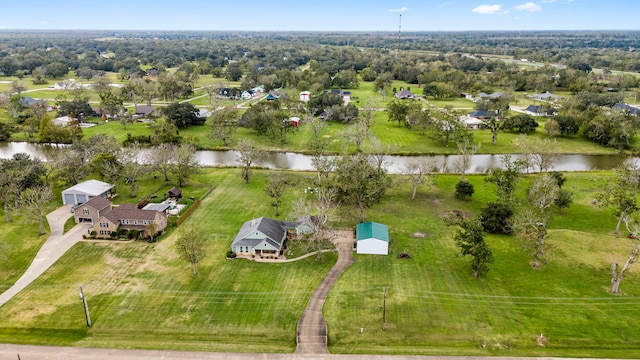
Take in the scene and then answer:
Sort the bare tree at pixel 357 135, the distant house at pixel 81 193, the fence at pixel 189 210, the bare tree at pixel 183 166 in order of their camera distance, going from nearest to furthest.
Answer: the fence at pixel 189 210 < the distant house at pixel 81 193 < the bare tree at pixel 183 166 < the bare tree at pixel 357 135

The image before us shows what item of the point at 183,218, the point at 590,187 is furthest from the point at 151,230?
the point at 590,187

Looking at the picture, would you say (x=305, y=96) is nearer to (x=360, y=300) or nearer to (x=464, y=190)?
(x=464, y=190)

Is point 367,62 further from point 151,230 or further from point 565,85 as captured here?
point 151,230

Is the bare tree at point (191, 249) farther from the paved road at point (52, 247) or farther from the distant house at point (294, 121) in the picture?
the distant house at point (294, 121)

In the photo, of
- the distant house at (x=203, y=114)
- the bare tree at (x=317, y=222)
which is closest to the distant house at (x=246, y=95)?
the distant house at (x=203, y=114)

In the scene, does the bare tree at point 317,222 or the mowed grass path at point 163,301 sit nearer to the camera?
the mowed grass path at point 163,301

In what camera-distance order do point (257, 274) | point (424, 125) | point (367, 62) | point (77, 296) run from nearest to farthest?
1. point (77, 296)
2. point (257, 274)
3. point (424, 125)
4. point (367, 62)

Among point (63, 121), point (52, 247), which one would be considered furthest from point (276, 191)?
point (63, 121)
